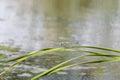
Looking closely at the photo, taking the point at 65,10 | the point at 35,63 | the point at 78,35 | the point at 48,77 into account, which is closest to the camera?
the point at 48,77

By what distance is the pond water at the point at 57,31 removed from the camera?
2227 mm

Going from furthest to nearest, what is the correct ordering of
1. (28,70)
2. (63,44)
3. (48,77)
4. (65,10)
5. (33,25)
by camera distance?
1. (65,10)
2. (33,25)
3. (63,44)
4. (28,70)
5. (48,77)

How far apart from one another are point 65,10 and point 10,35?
84.4 inches

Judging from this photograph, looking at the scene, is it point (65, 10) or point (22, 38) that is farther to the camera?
point (65, 10)

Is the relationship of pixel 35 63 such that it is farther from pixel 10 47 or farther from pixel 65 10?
pixel 65 10

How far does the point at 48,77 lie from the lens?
2033mm

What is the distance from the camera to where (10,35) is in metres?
3.55

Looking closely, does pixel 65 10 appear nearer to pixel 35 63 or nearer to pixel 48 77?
pixel 35 63

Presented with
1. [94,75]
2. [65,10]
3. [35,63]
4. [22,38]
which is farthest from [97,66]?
[65,10]

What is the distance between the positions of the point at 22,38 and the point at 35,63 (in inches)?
41.6

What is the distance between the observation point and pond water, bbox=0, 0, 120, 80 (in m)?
2.23

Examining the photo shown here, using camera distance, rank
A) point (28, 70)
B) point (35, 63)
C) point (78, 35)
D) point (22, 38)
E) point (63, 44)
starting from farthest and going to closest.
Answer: point (78, 35) → point (22, 38) → point (63, 44) → point (35, 63) → point (28, 70)

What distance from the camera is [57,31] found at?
3846 millimetres

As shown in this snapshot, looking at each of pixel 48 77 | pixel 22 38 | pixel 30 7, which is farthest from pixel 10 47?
pixel 30 7
